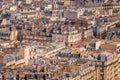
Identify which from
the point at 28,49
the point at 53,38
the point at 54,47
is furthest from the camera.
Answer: the point at 53,38

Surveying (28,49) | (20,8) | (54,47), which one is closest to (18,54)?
(28,49)

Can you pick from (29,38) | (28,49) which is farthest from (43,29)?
(28,49)

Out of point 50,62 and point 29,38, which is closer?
point 50,62

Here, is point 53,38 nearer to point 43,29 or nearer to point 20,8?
point 43,29

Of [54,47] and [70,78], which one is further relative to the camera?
[54,47]

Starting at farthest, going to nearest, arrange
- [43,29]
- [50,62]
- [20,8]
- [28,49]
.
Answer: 1. [20,8]
2. [43,29]
3. [28,49]
4. [50,62]

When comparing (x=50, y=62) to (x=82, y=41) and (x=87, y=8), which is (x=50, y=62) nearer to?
(x=82, y=41)

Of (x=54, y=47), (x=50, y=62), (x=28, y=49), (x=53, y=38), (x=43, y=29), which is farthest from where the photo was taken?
(x=43, y=29)

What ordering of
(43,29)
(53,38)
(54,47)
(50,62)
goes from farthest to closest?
(43,29), (53,38), (54,47), (50,62)

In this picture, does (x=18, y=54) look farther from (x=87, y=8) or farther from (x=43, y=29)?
(x=87, y=8)
